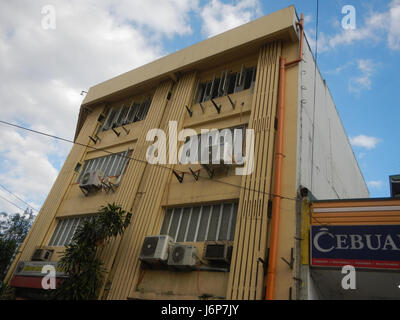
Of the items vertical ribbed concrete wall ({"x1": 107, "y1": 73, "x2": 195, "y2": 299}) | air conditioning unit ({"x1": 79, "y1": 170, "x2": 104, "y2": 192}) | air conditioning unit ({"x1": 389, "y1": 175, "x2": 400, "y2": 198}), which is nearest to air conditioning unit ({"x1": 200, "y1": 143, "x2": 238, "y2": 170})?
vertical ribbed concrete wall ({"x1": 107, "y1": 73, "x2": 195, "y2": 299})

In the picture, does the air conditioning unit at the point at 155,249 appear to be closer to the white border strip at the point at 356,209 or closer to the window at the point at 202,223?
the window at the point at 202,223

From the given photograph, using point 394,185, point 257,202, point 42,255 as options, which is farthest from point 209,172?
point 42,255

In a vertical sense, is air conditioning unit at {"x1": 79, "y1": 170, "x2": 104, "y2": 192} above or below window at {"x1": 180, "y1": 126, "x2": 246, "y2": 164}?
below

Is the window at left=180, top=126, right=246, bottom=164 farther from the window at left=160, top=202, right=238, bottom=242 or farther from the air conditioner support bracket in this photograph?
the air conditioner support bracket

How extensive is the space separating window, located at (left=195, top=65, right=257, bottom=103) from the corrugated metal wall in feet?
3.43

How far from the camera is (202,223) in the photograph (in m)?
8.51

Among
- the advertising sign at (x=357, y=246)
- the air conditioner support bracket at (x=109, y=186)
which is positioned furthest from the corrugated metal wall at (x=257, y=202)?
the air conditioner support bracket at (x=109, y=186)

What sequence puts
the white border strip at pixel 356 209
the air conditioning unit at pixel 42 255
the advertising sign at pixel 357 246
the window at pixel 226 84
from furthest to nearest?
the window at pixel 226 84 < the air conditioning unit at pixel 42 255 < the white border strip at pixel 356 209 < the advertising sign at pixel 357 246

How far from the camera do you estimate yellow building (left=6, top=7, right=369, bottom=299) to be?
7.08 m

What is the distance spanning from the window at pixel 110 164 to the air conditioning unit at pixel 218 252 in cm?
564

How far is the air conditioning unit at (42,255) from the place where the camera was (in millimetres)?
10812

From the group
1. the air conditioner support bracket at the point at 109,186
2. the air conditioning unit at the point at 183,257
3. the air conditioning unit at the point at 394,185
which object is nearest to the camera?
the air conditioning unit at the point at 183,257
